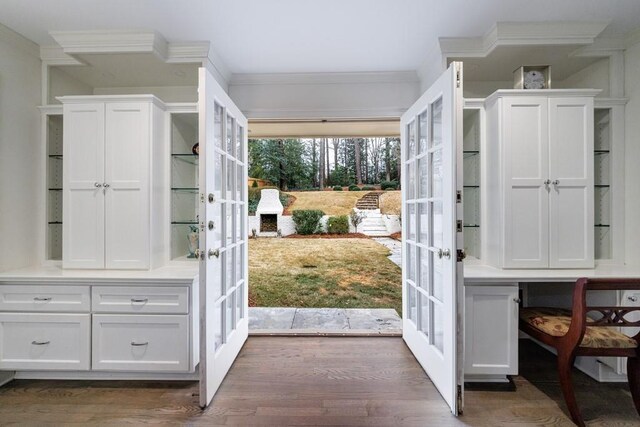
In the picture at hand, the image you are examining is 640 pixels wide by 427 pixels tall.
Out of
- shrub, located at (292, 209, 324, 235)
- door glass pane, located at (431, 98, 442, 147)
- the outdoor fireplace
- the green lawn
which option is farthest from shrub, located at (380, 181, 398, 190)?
door glass pane, located at (431, 98, 442, 147)

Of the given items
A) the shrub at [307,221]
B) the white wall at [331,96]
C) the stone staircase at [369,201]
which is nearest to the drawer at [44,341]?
the white wall at [331,96]

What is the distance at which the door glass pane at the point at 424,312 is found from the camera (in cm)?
230

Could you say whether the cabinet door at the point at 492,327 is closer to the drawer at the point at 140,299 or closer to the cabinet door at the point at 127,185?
the drawer at the point at 140,299

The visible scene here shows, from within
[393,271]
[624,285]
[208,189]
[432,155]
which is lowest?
[393,271]

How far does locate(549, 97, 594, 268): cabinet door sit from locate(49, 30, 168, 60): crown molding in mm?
2954

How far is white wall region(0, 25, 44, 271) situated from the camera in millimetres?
2270

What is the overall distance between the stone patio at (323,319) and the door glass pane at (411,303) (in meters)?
0.71

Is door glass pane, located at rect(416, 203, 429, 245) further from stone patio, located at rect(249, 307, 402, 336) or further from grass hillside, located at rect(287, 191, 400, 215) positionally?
grass hillside, located at rect(287, 191, 400, 215)

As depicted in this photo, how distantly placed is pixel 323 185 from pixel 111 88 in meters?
12.1

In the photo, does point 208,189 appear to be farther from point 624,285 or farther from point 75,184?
point 624,285

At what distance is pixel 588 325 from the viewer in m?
1.73

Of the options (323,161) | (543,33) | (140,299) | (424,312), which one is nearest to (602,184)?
(543,33)

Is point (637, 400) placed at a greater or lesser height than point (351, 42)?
lesser

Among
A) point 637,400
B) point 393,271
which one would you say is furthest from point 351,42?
point 393,271
